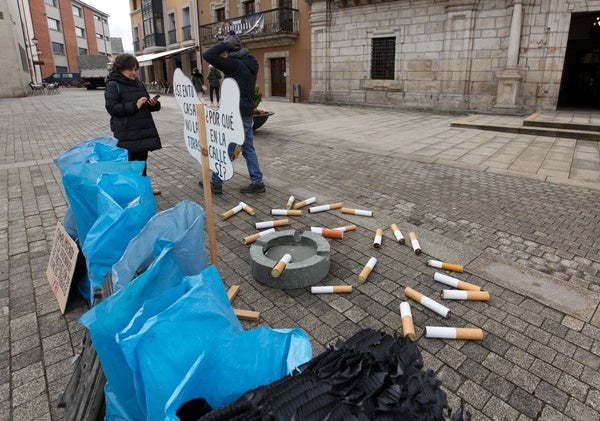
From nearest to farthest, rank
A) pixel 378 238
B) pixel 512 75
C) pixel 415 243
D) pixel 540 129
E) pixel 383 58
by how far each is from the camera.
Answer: pixel 415 243 → pixel 378 238 → pixel 540 129 → pixel 512 75 → pixel 383 58

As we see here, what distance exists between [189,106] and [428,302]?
254 centimetres

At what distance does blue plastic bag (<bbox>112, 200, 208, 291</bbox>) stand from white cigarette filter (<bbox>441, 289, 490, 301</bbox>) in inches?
74.6

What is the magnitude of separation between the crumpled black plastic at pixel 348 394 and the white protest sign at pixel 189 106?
2.51m

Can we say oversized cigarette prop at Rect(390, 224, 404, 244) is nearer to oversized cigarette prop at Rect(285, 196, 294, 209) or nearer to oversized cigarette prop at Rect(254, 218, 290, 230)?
oversized cigarette prop at Rect(254, 218, 290, 230)

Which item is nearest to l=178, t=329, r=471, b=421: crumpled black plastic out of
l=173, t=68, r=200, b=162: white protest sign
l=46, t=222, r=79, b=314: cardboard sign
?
l=46, t=222, r=79, b=314: cardboard sign

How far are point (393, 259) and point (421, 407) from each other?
8.84 ft

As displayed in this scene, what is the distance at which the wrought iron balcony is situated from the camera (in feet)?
66.4

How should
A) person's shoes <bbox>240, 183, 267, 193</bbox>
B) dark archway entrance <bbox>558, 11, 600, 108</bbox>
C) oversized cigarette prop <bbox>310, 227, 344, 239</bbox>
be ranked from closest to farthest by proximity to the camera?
1. oversized cigarette prop <bbox>310, 227, 344, 239</bbox>
2. person's shoes <bbox>240, 183, 267, 193</bbox>
3. dark archway entrance <bbox>558, 11, 600, 108</bbox>

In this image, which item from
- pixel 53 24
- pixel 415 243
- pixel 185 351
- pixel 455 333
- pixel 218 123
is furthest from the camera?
pixel 53 24

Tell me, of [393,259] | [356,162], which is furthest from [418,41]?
[393,259]

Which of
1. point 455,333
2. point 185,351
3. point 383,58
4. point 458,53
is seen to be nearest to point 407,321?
point 455,333

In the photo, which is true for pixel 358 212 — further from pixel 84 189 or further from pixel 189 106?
pixel 84 189

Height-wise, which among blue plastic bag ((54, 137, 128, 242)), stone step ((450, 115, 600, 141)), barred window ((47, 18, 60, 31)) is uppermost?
barred window ((47, 18, 60, 31))

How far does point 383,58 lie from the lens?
55.2 feet
